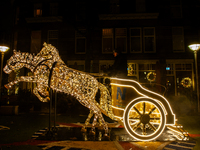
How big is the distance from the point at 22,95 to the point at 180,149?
30.8 feet

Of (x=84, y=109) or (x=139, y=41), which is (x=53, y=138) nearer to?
(x=84, y=109)

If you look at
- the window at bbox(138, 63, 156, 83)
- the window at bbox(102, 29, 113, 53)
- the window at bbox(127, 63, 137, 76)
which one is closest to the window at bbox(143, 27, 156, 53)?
the window at bbox(138, 63, 156, 83)

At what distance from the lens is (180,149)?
10.7 feet

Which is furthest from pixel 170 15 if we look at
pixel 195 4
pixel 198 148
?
pixel 198 148

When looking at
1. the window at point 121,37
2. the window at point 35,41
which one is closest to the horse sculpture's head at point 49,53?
the window at point 121,37

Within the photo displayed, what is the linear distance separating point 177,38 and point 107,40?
6.35m

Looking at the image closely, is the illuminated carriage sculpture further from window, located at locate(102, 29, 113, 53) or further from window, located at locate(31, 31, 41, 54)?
window, located at locate(31, 31, 41, 54)

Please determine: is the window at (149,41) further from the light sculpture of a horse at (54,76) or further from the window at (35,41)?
the light sculpture of a horse at (54,76)

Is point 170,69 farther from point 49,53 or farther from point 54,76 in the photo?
point 54,76

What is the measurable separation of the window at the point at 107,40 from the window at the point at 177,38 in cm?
570

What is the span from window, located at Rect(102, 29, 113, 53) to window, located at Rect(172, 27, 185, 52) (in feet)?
18.7

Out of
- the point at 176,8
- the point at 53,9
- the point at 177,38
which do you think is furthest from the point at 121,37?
the point at 53,9

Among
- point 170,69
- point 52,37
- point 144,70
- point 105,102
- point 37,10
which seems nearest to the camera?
point 105,102

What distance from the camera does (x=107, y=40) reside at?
13.9 metres
